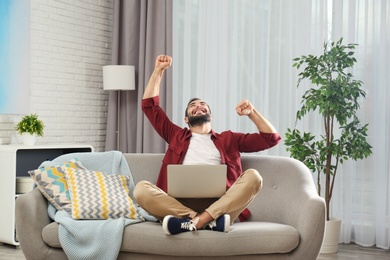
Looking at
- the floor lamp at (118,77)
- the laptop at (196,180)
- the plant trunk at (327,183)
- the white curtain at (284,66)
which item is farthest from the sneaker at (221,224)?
the floor lamp at (118,77)

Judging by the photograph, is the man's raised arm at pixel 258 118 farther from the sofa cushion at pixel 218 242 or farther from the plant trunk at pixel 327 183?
the plant trunk at pixel 327 183

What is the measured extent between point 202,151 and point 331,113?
3.87 ft

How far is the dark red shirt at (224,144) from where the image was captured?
158 inches

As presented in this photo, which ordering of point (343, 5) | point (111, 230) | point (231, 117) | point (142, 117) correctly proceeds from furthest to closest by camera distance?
point (142, 117), point (231, 117), point (343, 5), point (111, 230)

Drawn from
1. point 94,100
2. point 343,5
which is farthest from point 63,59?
point 343,5

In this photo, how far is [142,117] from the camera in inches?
244

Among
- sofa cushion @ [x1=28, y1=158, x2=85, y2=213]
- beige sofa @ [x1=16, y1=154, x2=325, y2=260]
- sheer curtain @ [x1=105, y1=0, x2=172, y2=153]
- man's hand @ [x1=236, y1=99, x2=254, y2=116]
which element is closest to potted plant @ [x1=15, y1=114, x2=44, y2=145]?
sheer curtain @ [x1=105, y1=0, x2=172, y2=153]

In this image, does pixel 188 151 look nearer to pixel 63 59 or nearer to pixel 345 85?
pixel 345 85

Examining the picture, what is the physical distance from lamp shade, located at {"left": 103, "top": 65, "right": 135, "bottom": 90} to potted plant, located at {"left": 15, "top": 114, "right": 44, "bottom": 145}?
0.88 meters

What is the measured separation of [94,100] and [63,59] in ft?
1.82

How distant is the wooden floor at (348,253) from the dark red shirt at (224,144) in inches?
42.2

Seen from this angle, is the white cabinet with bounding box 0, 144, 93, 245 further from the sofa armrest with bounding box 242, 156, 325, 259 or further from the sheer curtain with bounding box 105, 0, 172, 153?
the sofa armrest with bounding box 242, 156, 325, 259

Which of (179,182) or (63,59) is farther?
(63,59)

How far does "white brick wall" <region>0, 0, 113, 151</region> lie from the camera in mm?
5688
